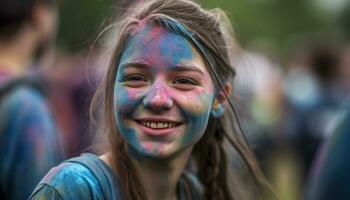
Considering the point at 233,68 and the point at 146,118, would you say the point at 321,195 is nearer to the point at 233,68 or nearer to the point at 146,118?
the point at 233,68

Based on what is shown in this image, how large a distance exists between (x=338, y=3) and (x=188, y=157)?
53040 millimetres

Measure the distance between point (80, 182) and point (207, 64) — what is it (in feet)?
2.21

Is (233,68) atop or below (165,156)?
atop

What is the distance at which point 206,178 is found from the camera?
12.4 feet

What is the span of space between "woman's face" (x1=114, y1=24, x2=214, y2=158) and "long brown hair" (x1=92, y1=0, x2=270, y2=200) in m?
0.05

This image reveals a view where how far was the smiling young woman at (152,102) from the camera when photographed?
122 inches

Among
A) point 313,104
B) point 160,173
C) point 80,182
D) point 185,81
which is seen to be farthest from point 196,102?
point 313,104

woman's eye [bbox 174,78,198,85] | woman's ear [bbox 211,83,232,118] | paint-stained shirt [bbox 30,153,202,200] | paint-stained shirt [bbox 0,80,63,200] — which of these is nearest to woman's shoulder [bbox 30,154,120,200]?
paint-stained shirt [bbox 30,153,202,200]

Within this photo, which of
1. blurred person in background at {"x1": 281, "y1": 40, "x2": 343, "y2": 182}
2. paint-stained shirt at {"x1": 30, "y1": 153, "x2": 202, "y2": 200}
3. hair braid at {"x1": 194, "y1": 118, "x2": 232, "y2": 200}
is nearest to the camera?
paint-stained shirt at {"x1": 30, "y1": 153, "x2": 202, "y2": 200}

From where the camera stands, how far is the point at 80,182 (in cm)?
302

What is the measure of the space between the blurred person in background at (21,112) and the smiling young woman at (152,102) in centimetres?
83

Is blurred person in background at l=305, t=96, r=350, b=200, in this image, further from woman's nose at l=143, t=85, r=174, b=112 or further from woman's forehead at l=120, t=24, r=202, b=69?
woman's nose at l=143, t=85, r=174, b=112

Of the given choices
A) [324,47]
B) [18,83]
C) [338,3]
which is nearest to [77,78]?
[324,47]

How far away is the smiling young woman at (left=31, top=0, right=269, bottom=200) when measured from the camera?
10.2 feet
